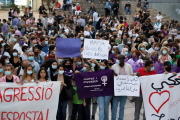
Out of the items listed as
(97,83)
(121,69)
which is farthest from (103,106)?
(121,69)

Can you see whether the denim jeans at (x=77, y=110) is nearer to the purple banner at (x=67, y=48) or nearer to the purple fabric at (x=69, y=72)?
the purple fabric at (x=69, y=72)

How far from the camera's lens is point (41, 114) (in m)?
6.05

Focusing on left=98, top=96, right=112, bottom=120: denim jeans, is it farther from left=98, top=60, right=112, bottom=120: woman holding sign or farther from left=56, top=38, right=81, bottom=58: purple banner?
left=56, top=38, right=81, bottom=58: purple banner

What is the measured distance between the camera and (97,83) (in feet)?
21.3

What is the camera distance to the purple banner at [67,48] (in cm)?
728

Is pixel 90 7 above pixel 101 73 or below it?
above

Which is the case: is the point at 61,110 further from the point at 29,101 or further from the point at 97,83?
the point at 97,83

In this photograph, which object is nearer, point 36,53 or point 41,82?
point 41,82

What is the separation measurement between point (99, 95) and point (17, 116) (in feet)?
6.40

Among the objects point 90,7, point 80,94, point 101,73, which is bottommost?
point 80,94

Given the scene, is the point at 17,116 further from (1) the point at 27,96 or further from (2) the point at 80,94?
(2) the point at 80,94

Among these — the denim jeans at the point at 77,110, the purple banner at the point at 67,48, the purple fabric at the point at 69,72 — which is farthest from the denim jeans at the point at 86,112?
the purple banner at the point at 67,48

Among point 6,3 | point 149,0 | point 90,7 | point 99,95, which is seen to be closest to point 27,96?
point 99,95

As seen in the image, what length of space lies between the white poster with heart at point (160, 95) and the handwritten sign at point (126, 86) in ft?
0.53
